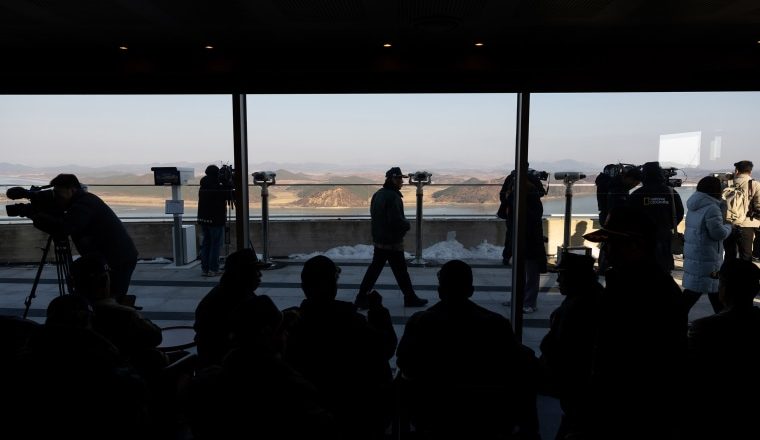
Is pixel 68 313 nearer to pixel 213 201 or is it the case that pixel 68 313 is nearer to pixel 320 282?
pixel 320 282

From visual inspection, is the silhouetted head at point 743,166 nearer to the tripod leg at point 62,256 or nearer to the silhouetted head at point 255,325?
the silhouetted head at point 255,325

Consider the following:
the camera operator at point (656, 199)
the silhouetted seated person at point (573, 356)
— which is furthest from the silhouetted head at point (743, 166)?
the silhouetted seated person at point (573, 356)

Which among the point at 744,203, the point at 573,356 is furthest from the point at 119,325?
the point at 744,203

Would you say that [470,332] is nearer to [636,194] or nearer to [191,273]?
[636,194]

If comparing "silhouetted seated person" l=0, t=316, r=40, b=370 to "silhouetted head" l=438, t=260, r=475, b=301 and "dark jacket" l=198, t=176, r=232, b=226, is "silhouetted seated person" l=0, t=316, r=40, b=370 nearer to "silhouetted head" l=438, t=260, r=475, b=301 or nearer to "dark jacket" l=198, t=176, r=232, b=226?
"silhouetted head" l=438, t=260, r=475, b=301

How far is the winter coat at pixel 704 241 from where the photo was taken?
14.7 ft

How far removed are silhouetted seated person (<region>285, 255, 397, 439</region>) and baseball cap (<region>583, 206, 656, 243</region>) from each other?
1.08 metres

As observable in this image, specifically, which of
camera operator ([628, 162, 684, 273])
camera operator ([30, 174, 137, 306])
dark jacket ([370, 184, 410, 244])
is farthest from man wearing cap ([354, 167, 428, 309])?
camera operator ([628, 162, 684, 273])

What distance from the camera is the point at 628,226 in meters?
2.36

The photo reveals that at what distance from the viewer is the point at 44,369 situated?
1.82m

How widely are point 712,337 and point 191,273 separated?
7368 millimetres

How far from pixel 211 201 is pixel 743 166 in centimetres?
679
